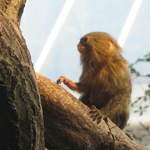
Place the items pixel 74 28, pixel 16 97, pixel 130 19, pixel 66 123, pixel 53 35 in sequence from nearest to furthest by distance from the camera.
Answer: pixel 16 97 → pixel 66 123 → pixel 53 35 → pixel 74 28 → pixel 130 19

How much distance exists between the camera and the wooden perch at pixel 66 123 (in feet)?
10.9

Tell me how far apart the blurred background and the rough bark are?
4.25m

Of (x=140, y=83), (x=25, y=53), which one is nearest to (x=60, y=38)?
(x=140, y=83)

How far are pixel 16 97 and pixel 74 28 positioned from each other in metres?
4.98

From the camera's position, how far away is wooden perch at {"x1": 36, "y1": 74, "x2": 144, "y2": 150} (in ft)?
10.9

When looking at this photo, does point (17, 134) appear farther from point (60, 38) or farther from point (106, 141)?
point (60, 38)

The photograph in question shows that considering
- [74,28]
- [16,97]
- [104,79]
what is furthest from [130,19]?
[16,97]

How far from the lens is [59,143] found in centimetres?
337

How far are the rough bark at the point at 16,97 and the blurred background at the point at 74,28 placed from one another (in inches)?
167

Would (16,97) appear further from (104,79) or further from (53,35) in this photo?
(53,35)

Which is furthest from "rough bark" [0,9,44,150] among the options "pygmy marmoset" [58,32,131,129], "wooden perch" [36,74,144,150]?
"pygmy marmoset" [58,32,131,129]

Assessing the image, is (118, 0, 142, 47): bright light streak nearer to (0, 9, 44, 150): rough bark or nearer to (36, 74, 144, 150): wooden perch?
(36, 74, 144, 150): wooden perch

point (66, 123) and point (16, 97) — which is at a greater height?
point (16, 97)

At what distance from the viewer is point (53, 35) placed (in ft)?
23.2
